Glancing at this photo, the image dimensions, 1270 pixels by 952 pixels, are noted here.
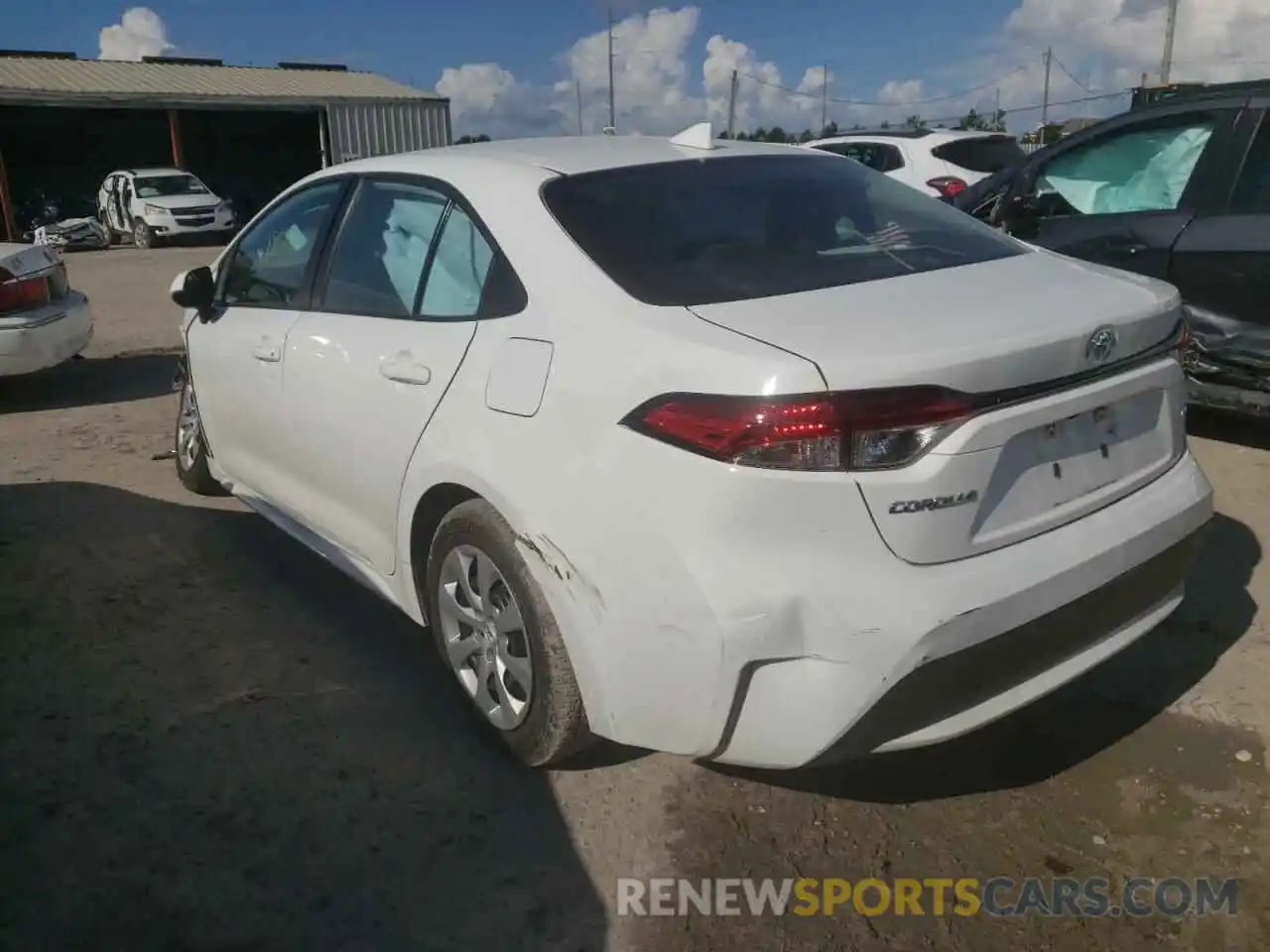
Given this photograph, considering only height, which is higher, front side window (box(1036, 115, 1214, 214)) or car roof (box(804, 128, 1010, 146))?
car roof (box(804, 128, 1010, 146))

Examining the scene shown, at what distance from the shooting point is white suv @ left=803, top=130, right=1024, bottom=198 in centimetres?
977

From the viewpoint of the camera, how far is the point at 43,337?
22.9 feet

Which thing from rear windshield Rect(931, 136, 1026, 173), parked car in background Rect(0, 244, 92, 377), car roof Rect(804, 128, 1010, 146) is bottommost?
parked car in background Rect(0, 244, 92, 377)

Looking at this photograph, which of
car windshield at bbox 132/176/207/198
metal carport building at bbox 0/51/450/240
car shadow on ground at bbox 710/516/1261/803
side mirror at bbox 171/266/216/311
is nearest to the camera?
car shadow on ground at bbox 710/516/1261/803

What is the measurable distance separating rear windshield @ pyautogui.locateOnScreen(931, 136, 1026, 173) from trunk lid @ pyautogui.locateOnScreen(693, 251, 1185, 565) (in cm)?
785

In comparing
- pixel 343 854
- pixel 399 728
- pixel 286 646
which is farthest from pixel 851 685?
pixel 286 646

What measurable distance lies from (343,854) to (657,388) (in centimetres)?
136

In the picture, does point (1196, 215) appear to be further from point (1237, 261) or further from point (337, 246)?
point (337, 246)

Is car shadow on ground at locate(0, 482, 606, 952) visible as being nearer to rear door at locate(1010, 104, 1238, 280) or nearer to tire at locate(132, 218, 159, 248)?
rear door at locate(1010, 104, 1238, 280)

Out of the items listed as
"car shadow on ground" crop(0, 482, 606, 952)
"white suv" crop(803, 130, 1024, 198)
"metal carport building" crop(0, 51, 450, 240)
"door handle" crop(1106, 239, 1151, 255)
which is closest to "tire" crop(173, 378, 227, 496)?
"car shadow on ground" crop(0, 482, 606, 952)

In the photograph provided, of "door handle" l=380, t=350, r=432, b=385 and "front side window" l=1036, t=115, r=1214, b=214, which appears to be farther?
"front side window" l=1036, t=115, r=1214, b=214

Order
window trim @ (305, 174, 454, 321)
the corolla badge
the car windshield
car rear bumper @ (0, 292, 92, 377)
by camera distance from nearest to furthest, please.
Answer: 1. the corolla badge
2. window trim @ (305, 174, 454, 321)
3. car rear bumper @ (0, 292, 92, 377)
4. the car windshield

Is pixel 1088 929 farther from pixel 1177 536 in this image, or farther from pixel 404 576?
pixel 404 576

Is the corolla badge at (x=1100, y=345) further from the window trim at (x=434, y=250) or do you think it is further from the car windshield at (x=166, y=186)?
the car windshield at (x=166, y=186)
